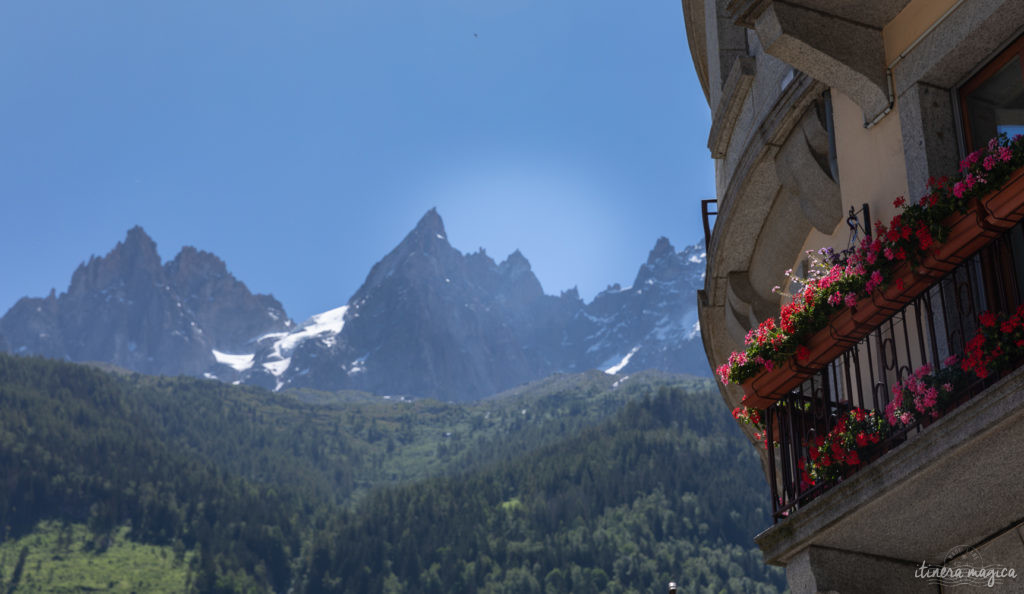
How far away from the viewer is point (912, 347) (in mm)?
8992

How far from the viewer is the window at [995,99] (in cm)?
838

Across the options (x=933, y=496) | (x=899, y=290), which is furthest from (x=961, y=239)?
(x=933, y=496)

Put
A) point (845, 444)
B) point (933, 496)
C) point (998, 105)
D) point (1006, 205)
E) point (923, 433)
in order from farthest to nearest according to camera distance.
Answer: point (998, 105), point (845, 444), point (933, 496), point (923, 433), point (1006, 205)

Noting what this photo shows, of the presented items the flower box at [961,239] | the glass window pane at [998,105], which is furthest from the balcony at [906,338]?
the glass window pane at [998,105]

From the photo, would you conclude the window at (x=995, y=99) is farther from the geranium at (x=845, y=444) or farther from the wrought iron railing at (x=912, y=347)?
the geranium at (x=845, y=444)

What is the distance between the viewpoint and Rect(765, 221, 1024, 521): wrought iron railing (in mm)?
7473

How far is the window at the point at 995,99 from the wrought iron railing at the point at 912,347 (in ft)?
3.23

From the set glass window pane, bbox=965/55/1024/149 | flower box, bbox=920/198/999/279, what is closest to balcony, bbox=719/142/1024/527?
flower box, bbox=920/198/999/279

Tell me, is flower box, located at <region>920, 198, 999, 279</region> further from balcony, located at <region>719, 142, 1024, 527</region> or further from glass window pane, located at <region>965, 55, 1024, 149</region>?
glass window pane, located at <region>965, 55, 1024, 149</region>

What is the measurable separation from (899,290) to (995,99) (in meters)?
1.98

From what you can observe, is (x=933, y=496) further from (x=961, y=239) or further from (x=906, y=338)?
(x=961, y=239)

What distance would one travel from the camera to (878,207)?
9562 mm

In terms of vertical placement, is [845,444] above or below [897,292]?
below

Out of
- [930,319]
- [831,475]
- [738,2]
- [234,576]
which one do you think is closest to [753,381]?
[831,475]
